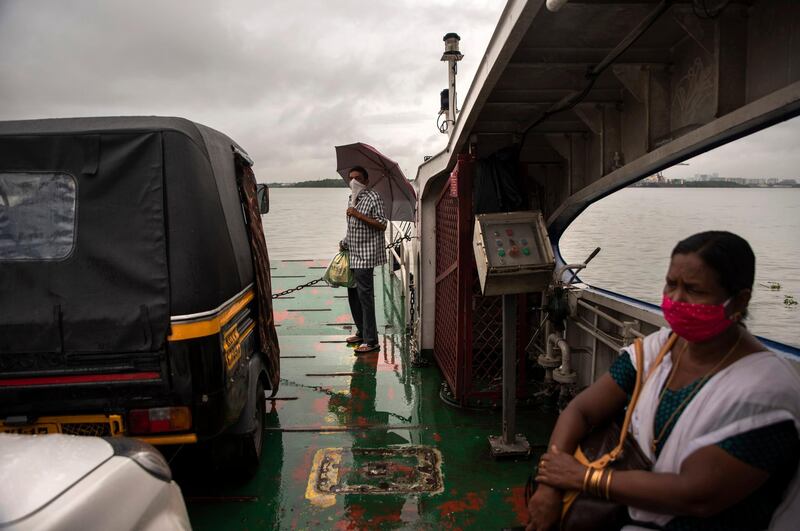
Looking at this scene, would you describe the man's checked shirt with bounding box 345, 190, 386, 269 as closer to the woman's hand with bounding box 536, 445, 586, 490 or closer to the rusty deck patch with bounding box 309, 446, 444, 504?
the rusty deck patch with bounding box 309, 446, 444, 504

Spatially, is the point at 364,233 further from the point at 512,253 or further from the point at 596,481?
the point at 596,481

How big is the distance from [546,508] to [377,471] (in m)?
2.15

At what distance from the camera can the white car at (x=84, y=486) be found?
1421mm

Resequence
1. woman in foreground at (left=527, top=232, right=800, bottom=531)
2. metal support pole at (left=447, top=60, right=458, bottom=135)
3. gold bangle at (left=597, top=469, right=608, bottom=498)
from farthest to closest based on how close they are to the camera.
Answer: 1. metal support pole at (left=447, top=60, right=458, bottom=135)
2. gold bangle at (left=597, top=469, right=608, bottom=498)
3. woman in foreground at (left=527, top=232, right=800, bottom=531)

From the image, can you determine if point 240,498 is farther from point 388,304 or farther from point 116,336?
point 388,304

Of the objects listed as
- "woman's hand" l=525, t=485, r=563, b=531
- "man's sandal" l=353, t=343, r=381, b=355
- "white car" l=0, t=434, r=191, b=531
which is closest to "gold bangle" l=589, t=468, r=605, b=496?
"woman's hand" l=525, t=485, r=563, b=531

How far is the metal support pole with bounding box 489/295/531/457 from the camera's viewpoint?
11.8 feet

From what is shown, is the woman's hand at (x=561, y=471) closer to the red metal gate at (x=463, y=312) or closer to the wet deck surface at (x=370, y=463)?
the wet deck surface at (x=370, y=463)

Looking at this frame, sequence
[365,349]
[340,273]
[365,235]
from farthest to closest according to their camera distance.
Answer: [365,349], [340,273], [365,235]

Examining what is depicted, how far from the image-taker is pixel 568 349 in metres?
4.04

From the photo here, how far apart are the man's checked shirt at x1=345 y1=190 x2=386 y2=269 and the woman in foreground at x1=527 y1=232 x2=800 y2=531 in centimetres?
426

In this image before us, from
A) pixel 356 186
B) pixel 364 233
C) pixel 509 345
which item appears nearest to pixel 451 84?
pixel 356 186

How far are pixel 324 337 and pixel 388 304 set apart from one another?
7.88ft

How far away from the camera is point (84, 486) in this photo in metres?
1.55
